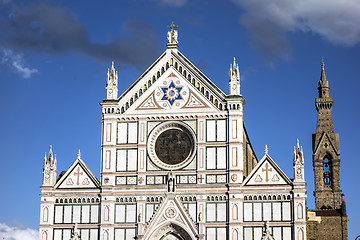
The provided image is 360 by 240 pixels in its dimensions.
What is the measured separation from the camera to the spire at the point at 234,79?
5056cm

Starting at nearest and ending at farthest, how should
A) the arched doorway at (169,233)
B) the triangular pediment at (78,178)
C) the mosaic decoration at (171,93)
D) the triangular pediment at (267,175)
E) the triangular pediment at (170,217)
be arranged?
1. the triangular pediment at (170,217)
2. the triangular pediment at (267,175)
3. the arched doorway at (169,233)
4. the triangular pediment at (78,178)
5. the mosaic decoration at (171,93)

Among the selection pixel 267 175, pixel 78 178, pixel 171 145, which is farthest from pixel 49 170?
pixel 267 175

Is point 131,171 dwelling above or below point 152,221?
above

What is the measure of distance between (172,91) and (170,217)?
944 centimetres

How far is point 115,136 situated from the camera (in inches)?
2005

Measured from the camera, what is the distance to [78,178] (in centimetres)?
5072

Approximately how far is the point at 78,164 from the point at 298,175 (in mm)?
16096

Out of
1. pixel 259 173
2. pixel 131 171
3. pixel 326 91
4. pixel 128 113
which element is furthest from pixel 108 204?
pixel 326 91

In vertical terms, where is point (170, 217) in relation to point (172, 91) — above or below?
below

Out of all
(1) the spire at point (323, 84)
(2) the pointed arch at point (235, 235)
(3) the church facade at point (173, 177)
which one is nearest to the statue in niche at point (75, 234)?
(3) the church facade at point (173, 177)

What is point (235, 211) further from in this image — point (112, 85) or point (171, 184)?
point (112, 85)

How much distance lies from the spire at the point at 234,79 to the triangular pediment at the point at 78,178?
Answer: 12066mm

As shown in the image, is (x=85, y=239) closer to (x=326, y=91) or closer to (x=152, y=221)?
(x=152, y=221)

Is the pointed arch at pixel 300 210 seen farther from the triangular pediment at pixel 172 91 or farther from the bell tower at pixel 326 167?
the bell tower at pixel 326 167
